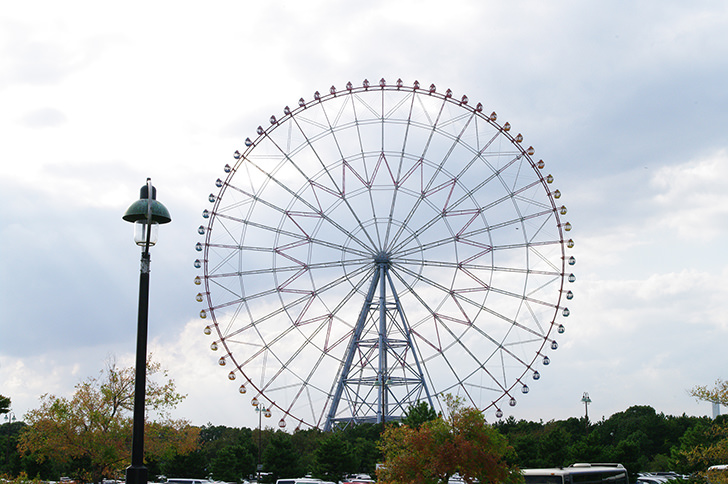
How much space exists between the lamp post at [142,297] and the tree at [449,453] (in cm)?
1305

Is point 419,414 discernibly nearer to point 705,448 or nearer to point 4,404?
point 705,448

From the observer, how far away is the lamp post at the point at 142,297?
9516 mm

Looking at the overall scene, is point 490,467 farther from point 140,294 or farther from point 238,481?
point 238,481

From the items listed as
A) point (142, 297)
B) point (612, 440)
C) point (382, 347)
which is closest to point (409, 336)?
point (382, 347)

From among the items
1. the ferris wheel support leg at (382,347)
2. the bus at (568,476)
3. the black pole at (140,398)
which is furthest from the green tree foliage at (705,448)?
the black pole at (140,398)

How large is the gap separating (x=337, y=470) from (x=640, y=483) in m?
19.5

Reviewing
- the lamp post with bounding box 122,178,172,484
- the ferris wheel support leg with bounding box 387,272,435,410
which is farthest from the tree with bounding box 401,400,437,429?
the lamp post with bounding box 122,178,172,484

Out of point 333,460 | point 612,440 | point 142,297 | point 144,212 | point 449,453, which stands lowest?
point 612,440

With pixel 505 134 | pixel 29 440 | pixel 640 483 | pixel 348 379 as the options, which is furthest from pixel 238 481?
pixel 505 134

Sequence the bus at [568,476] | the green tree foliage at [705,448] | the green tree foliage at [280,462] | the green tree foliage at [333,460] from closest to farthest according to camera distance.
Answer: the bus at [568,476] < the green tree foliage at [705,448] < the green tree foliage at [333,460] < the green tree foliage at [280,462]

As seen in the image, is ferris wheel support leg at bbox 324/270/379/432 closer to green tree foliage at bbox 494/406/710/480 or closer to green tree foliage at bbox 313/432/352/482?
green tree foliage at bbox 313/432/352/482

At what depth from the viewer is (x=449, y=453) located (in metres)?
21.6

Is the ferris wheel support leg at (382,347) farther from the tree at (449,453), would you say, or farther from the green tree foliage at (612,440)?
the tree at (449,453)

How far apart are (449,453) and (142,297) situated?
46.3ft
